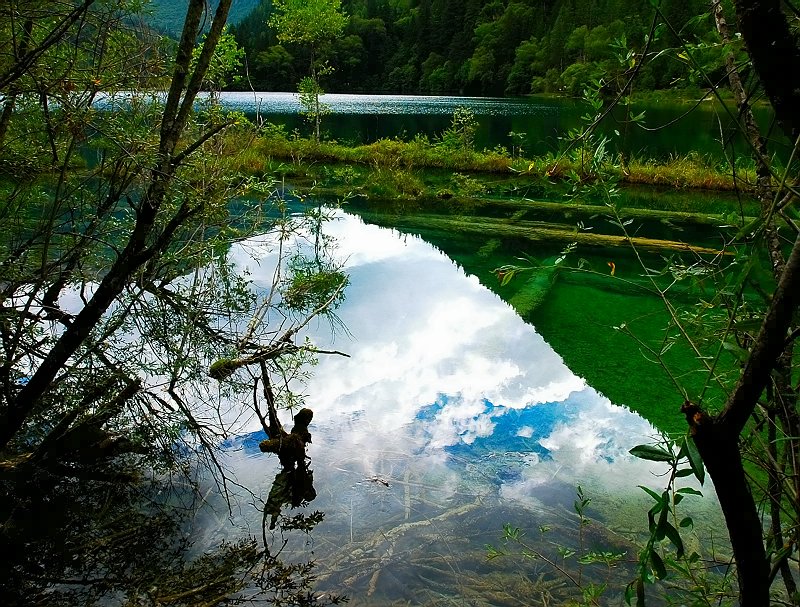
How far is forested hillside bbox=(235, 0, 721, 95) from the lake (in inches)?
2047

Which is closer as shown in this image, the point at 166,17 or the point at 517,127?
the point at 166,17

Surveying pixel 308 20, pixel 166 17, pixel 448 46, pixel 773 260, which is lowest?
pixel 773 260

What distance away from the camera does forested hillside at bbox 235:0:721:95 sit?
191 feet

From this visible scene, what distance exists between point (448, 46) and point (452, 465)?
80820 millimetres

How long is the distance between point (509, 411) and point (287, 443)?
6.44 ft

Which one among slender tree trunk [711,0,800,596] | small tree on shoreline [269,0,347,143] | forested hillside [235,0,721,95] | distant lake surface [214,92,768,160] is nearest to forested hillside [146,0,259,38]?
slender tree trunk [711,0,800,596]

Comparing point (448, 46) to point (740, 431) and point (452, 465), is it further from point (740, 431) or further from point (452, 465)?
point (740, 431)

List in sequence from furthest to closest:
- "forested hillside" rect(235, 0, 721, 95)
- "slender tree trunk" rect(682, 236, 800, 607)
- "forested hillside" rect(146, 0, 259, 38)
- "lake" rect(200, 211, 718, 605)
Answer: "forested hillside" rect(235, 0, 721, 95) → "lake" rect(200, 211, 718, 605) → "forested hillside" rect(146, 0, 259, 38) → "slender tree trunk" rect(682, 236, 800, 607)

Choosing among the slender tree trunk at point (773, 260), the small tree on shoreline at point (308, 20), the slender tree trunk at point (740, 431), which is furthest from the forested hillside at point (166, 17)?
the small tree on shoreline at point (308, 20)

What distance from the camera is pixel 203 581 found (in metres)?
2.95

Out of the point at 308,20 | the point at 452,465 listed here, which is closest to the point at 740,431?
the point at 452,465

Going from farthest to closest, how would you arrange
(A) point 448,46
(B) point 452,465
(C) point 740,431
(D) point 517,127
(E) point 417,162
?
(A) point 448,46 → (D) point 517,127 → (E) point 417,162 → (B) point 452,465 → (C) point 740,431

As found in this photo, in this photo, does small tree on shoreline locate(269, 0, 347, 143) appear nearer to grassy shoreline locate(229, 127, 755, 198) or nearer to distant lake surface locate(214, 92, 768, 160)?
distant lake surface locate(214, 92, 768, 160)

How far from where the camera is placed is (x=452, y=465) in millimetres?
4188
